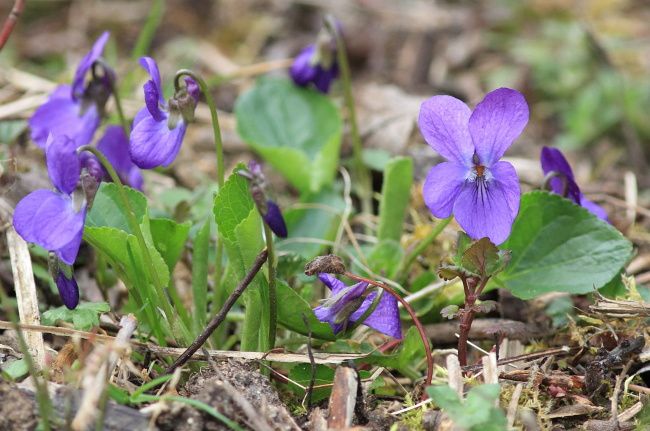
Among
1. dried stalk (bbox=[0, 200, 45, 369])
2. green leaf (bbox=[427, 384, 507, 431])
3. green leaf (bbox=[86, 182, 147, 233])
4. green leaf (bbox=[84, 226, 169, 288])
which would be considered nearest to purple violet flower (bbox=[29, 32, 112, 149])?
dried stalk (bbox=[0, 200, 45, 369])

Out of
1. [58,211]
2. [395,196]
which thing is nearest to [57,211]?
[58,211]

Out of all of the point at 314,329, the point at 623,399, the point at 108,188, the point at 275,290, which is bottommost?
the point at 623,399

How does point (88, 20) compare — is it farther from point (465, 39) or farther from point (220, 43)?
point (465, 39)

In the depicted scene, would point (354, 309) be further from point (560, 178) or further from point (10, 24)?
point (10, 24)

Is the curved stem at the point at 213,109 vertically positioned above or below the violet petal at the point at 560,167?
above

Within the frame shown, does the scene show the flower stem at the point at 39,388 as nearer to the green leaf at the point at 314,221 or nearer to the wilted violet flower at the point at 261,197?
the wilted violet flower at the point at 261,197

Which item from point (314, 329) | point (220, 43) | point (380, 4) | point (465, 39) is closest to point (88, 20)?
point (220, 43)

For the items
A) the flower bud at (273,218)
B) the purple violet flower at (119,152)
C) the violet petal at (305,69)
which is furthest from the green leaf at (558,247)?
the violet petal at (305,69)
